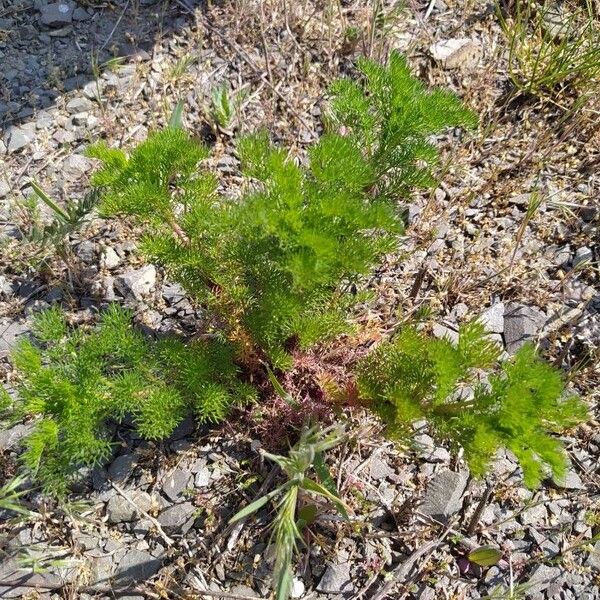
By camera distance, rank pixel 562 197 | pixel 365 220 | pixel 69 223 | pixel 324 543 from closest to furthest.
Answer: pixel 365 220 < pixel 324 543 < pixel 69 223 < pixel 562 197

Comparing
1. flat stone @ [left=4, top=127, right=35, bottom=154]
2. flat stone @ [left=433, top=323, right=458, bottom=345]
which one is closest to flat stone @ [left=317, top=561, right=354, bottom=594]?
flat stone @ [left=433, top=323, right=458, bottom=345]

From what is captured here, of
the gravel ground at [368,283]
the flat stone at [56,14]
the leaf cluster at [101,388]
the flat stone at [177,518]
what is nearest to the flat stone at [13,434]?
the gravel ground at [368,283]

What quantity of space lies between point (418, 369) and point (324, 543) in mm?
595

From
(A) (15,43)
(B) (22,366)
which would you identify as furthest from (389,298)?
(A) (15,43)

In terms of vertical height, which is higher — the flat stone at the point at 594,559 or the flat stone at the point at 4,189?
the flat stone at the point at 4,189

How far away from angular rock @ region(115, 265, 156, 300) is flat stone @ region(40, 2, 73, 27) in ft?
4.05

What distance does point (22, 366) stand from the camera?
166 centimetres

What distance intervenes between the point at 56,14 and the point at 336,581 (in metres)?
2.43

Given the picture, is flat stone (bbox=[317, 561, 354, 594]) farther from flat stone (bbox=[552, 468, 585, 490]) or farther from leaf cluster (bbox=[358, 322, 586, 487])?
flat stone (bbox=[552, 468, 585, 490])

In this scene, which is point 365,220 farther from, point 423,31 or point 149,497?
point 423,31

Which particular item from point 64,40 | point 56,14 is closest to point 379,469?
point 64,40

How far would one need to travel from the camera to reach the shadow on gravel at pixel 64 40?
9.00 feet

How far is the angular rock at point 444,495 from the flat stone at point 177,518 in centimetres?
65

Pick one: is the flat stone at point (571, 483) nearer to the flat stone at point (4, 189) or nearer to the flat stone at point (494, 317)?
the flat stone at point (494, 317)
